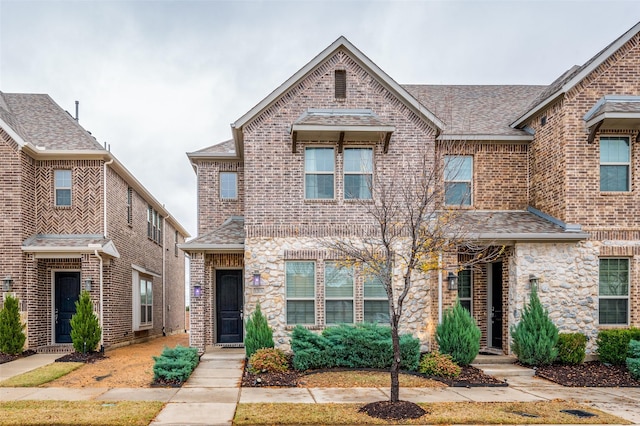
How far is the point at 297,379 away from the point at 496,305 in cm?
636

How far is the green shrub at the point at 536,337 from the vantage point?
1237 cm

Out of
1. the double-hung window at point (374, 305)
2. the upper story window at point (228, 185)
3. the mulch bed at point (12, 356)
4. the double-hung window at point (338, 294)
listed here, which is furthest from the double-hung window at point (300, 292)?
the mulch bed at point (12, 356)

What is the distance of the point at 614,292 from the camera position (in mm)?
13367

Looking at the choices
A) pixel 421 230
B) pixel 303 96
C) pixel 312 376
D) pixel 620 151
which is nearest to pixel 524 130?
pixel 620 151

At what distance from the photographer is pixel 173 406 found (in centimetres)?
890

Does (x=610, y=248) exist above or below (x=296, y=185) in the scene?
below

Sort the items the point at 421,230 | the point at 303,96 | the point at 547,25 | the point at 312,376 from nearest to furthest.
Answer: the point at 421,230, the point at 312,376, the point at 303,96, the point at 547,25

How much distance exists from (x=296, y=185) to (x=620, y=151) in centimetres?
838

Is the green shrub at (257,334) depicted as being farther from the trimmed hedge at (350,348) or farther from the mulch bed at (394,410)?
the mulch bed at (394,410)

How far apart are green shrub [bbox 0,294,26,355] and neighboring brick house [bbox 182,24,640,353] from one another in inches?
186

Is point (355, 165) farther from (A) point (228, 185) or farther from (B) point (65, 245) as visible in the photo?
(B) point (65, 245)

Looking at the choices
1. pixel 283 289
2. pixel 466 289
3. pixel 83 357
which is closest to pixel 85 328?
pixel 83 357

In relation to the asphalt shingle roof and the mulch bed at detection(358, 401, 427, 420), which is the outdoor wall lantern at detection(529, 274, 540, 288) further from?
the asphalt shingle roof

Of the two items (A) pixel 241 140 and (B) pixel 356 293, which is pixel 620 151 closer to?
(B) pixel 356 293
